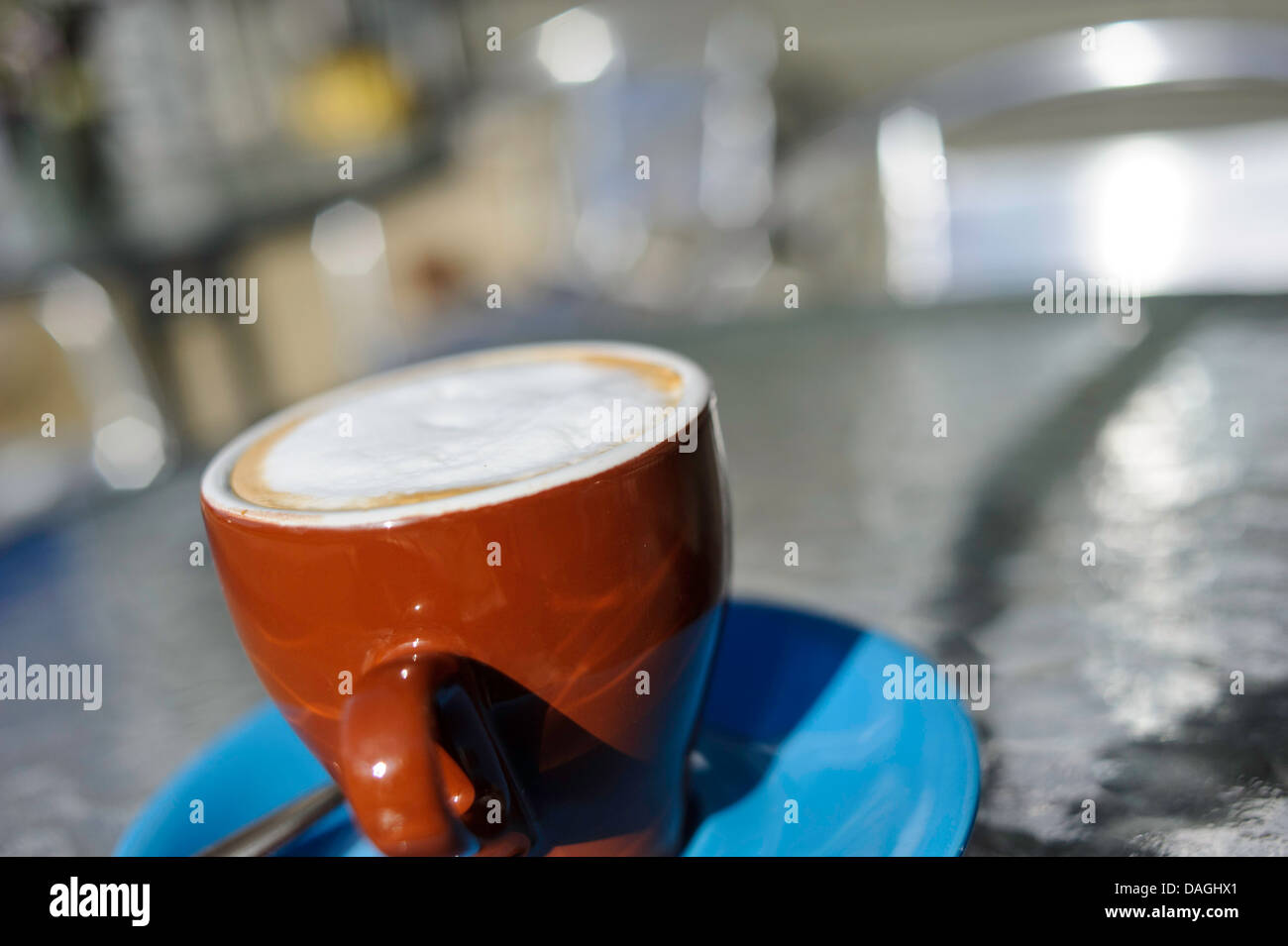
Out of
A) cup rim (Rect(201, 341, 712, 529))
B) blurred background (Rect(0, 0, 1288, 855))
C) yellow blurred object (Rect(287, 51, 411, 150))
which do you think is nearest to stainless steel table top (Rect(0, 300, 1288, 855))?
blurred background (Rect(0, 0, 1288, 855))

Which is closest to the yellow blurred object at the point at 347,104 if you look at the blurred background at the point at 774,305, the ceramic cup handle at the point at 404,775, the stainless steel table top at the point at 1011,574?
the blurred background at the point at 774,305

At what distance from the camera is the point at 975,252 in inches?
96.5

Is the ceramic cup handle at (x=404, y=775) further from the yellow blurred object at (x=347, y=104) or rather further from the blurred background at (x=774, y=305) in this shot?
the yellow blurred object at (x=347, y=104)

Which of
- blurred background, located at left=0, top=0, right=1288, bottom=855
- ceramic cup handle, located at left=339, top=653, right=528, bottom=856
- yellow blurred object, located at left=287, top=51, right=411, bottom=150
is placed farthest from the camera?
yellow blurred object, located at left=287, top=51, right=411, bottom=150

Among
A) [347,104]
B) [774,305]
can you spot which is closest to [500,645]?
[774,305]

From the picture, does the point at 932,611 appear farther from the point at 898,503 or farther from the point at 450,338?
the point at 450,338

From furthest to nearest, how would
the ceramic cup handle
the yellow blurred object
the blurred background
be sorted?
the yellow blurred object → the blurred background → the ceramic cup handle

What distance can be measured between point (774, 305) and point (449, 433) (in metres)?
1.40

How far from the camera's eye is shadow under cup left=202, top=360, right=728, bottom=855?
0.71ft

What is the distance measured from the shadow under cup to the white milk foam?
1 cm

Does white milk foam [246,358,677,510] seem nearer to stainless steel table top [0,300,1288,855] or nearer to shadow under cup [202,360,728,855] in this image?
shadow under cup [202,360,728,855]

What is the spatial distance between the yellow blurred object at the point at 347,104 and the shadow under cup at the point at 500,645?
7.24 feet
